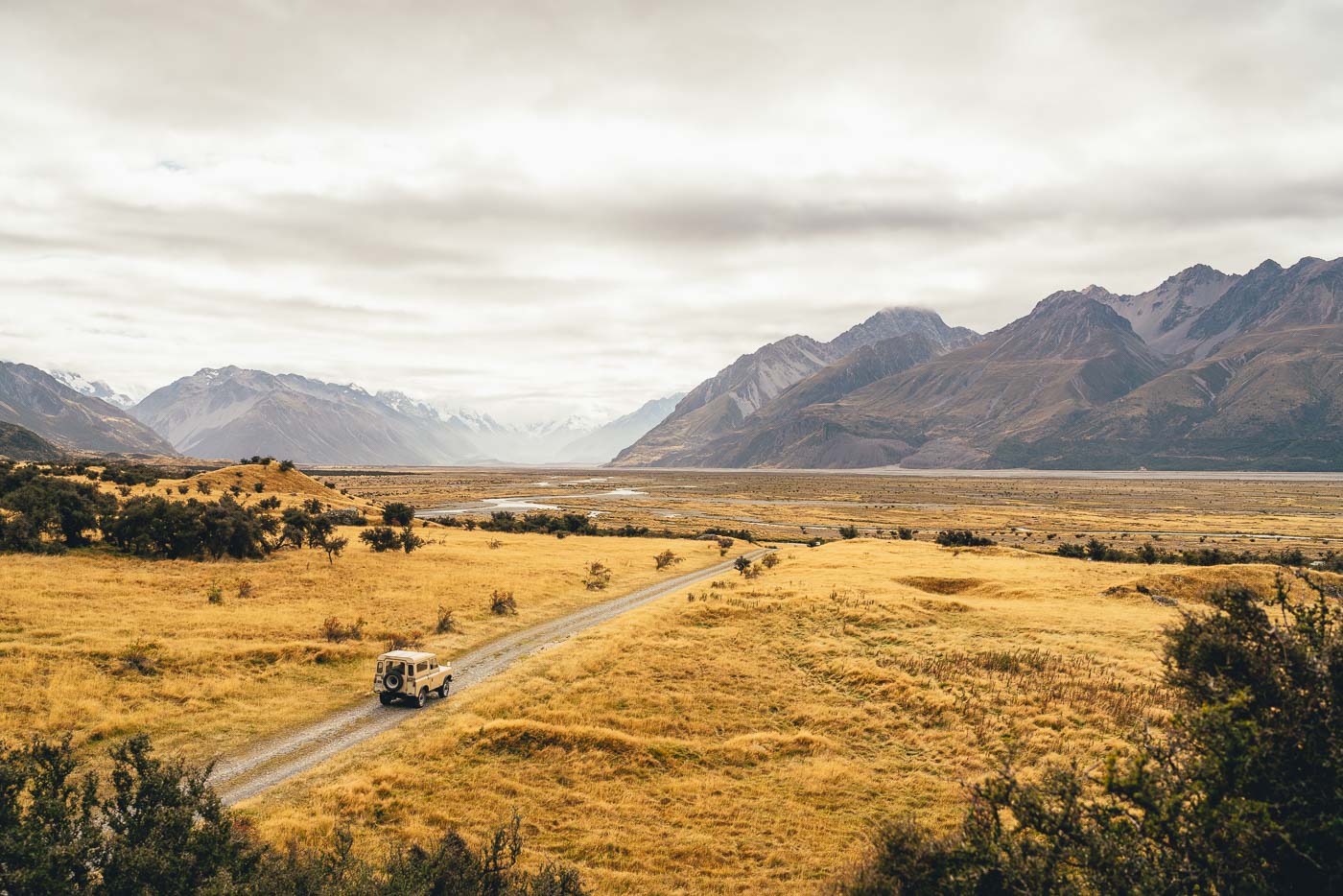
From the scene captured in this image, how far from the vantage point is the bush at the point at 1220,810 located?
10.1 meters

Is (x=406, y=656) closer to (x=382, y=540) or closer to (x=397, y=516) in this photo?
(x=382, y=540)

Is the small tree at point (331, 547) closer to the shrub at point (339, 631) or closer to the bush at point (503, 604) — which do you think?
the bush at point (503, 604)

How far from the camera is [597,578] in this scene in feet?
194

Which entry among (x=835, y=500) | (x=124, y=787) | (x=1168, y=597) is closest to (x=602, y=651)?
(x=124, y=787)

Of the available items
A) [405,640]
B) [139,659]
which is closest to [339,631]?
[405,640]

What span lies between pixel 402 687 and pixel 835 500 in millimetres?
169343

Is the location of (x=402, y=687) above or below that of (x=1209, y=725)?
below

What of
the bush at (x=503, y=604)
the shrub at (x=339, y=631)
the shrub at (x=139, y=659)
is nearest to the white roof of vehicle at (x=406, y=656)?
the shrub at (x=339, y=631)

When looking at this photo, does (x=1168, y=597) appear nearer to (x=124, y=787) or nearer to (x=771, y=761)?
(x=771, y=761)

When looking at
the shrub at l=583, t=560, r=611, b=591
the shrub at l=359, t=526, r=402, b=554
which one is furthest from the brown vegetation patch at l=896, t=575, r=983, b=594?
the shrub at l=359, t=526, r=402, b=554

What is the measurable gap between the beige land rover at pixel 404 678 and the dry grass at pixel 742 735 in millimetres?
1375

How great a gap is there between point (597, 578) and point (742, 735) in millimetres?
35090

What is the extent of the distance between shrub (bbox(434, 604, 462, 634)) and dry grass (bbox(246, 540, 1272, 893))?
777cm

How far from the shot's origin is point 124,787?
44.8 feet
